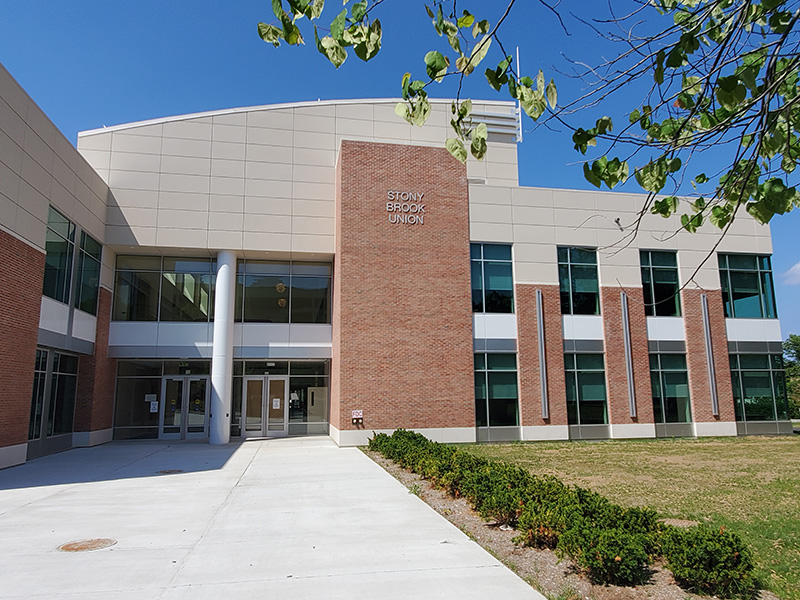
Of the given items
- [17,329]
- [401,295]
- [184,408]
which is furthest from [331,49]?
[184,408]

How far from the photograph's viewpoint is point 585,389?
22594mm

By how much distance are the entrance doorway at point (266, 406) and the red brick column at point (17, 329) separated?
852 centimetres

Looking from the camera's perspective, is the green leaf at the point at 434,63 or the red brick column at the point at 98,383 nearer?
the green leaf at the point at 434,63

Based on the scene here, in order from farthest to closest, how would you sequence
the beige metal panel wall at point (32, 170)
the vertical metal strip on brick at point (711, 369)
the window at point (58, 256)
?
the vertical metal strip on brick at point (711, 369), the window at point (58, 256), the beige metal panel wall at point (32, 170)

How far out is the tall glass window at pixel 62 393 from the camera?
59.1 ft

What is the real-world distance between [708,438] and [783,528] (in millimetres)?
16135

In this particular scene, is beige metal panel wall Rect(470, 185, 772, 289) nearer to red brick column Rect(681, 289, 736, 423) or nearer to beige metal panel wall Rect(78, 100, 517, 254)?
red brick column Rect(681, 289, 736, 423)

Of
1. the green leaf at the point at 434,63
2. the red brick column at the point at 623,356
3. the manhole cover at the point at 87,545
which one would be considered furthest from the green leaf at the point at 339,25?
the red brick column at the point at 623,356

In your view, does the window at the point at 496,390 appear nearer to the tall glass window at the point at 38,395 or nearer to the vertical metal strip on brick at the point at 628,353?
the vertical metal strip on brick at the point at 628,353

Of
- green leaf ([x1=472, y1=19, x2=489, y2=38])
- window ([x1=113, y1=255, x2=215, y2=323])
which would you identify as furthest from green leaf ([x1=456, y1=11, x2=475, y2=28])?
window ([x1=113, y1=255, x2=215, y2=323])

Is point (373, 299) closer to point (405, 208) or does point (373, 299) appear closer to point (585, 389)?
point (405, 208)

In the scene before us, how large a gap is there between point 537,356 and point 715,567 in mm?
16865

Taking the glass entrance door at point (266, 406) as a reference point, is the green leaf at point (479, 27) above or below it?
above

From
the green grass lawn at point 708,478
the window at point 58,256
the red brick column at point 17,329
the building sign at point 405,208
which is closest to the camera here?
the green grass lawn at point 708,478
